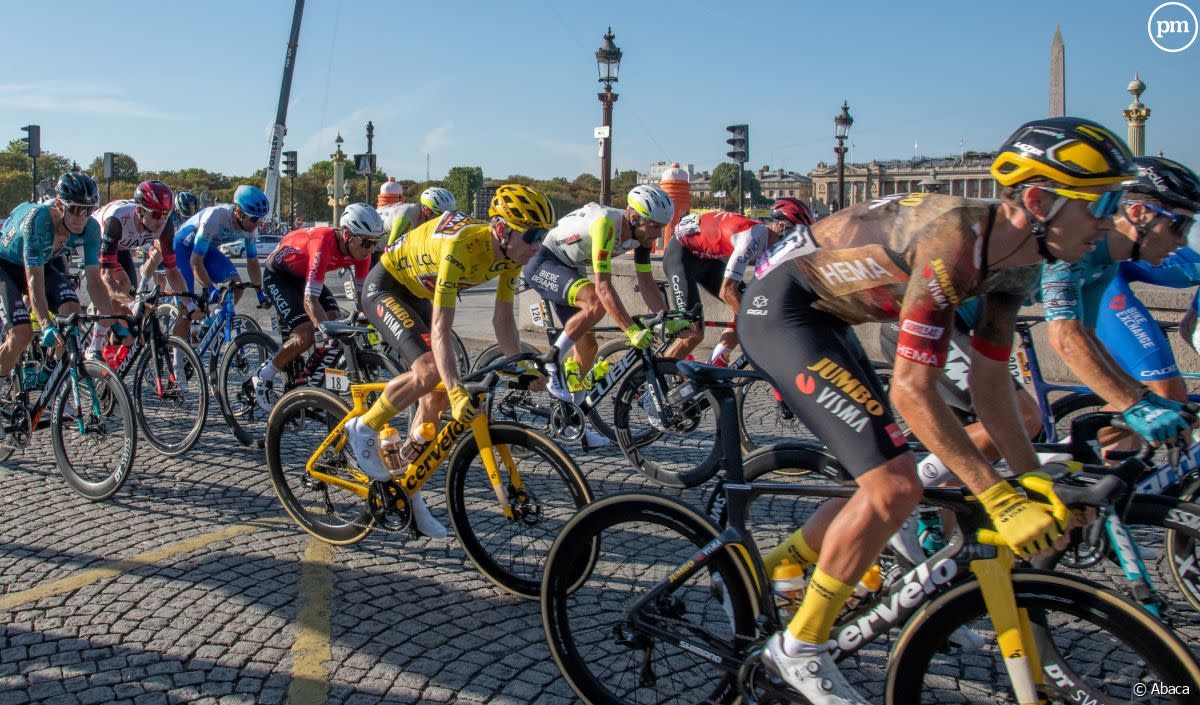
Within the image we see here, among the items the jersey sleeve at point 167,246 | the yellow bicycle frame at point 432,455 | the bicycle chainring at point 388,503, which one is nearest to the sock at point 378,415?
the yellow bicycle frame at point 432,455

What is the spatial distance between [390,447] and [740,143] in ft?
57.9

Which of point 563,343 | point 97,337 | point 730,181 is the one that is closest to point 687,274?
point 563,343

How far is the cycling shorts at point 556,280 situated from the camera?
282 inches

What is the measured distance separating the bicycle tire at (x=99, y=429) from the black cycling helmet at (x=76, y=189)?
1.45 m

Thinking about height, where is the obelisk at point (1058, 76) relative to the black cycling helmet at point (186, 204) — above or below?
above

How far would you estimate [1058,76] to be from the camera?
11227 mm

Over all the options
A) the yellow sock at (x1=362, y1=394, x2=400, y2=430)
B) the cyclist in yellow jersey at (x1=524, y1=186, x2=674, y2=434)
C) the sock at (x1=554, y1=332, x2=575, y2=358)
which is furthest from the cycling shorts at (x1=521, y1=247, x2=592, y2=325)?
the yellow sock at (x1=362, y1=394, x2=400, y2=430)

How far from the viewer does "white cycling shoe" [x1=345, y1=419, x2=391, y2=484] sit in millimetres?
4418

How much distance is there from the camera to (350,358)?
604 centimetres

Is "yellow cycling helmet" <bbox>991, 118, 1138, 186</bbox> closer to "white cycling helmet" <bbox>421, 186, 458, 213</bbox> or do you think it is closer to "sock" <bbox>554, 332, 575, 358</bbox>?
"sock" <bbox>554, 332, 575, 358</bbox>

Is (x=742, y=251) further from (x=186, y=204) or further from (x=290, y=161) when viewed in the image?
(x=290, y=161)

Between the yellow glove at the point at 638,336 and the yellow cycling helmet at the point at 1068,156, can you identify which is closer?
the yellow cycling helmet at the point at 1068,156

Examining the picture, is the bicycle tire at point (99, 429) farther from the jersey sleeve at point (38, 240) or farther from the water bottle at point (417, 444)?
the water bottle at point (417, 444)

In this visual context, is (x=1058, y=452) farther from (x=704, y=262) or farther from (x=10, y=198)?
(x=10, y=198)
